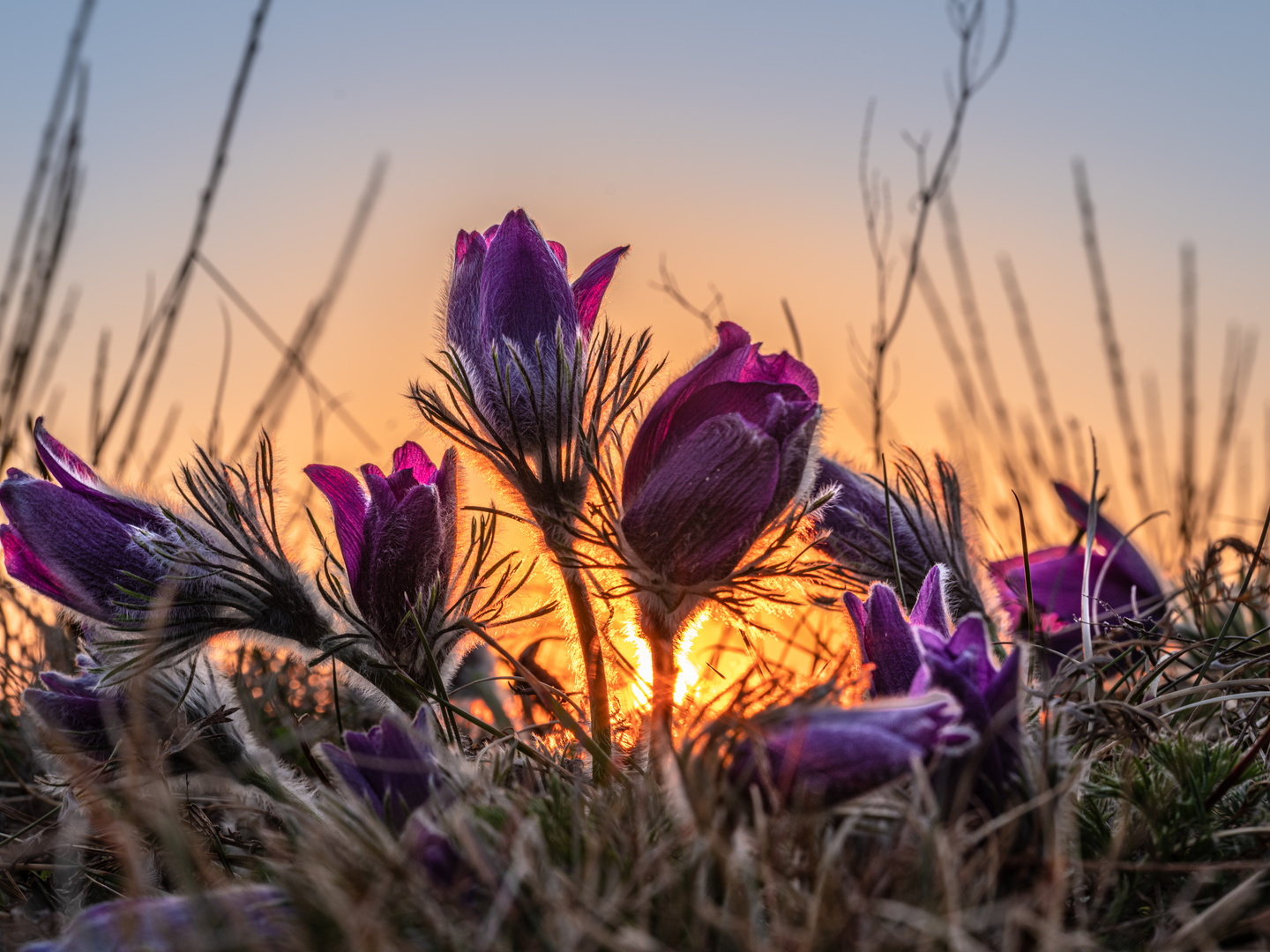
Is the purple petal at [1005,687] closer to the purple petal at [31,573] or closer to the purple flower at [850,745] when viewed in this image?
the purple flower at [850,745]

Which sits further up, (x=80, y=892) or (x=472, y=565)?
(x=472, y=565)

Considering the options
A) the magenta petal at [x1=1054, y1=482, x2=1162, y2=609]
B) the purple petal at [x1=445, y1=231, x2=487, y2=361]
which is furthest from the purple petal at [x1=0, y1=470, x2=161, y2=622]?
the magenta petal at [x1=1054, y1=482, x2=1162, y2=609]

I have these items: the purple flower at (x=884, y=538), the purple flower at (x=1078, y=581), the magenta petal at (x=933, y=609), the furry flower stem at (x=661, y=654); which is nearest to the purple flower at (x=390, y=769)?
the furry flower stem at (x=661, y=654)

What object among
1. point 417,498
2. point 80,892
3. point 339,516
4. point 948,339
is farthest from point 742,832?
point 948,339

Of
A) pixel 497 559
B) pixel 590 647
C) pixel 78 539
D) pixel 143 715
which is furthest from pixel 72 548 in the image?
pixel 590 647

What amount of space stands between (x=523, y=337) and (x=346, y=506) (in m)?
0.28

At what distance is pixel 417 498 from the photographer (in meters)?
1.11

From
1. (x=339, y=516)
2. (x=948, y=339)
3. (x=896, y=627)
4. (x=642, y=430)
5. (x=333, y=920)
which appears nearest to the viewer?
(x=333, y=920)

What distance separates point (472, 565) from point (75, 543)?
16.8 inches

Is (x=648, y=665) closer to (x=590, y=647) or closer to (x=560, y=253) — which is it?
(x=590, y=647)

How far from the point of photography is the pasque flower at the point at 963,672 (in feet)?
2.59

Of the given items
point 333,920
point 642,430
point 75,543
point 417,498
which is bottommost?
point 333,920

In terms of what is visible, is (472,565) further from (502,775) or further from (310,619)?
(502,775)

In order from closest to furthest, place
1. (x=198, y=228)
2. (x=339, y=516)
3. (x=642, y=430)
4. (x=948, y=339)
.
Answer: (x=642, y=430)
(x=339, y=516)
(x=198, y=228)
(x=948, y=339)
